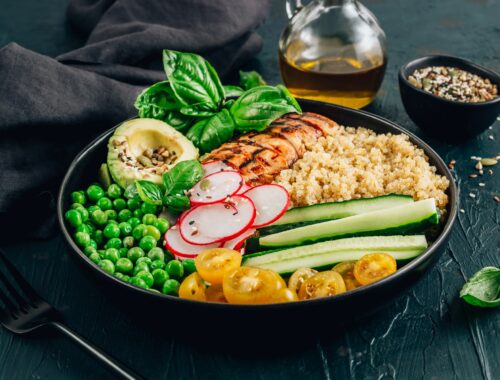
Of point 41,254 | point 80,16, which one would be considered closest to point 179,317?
point 41,254

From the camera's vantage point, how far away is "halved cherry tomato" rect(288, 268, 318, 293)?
2071 mm

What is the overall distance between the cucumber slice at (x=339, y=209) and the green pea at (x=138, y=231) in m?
0.48

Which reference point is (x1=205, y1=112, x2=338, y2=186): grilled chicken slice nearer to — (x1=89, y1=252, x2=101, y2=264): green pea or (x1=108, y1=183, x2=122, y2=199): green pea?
(x1=108, y1=183, x2=122, y2=199): green pea

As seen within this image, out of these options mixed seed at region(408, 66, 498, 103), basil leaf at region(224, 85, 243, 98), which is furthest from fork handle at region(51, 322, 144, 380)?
mixed seed at region(408, 66, 498, 103)

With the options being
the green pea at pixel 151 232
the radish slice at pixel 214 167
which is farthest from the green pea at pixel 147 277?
the radish slice at pixel 214 167

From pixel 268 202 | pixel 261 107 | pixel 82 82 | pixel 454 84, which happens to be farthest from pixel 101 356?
pixel 454 84

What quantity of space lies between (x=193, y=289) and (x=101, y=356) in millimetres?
347

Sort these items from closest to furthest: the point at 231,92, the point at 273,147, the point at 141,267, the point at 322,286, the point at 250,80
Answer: the point at 322,286 < the point at 141,267 < the point at 273,147 < the point at 231,92 < the point at 250,80

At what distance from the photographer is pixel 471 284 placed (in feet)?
7.64

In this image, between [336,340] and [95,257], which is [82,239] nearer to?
[95,257]

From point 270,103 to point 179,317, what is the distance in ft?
3.86

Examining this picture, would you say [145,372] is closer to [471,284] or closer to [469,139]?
[471,284]

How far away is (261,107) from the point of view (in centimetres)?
284

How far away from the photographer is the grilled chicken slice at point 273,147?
8.75 feet
